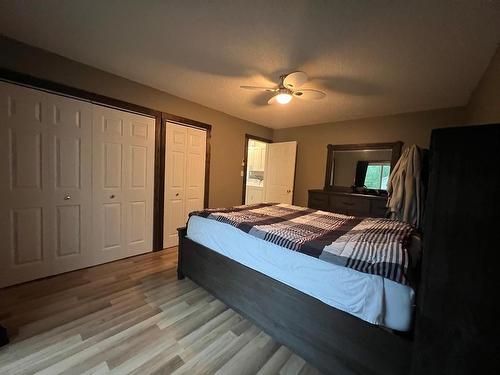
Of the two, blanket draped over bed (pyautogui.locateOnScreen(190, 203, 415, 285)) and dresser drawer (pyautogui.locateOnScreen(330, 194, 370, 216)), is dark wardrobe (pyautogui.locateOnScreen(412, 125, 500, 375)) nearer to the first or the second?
blanket draped over bed (pyautogui.locateOnScreen(190, 203, 415, 285))

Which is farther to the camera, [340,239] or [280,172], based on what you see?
[280,172]

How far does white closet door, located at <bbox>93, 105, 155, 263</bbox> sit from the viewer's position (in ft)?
8.27

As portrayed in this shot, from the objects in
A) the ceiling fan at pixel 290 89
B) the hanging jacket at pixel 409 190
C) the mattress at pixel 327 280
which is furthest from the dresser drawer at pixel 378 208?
the mattress at pixel 327 280

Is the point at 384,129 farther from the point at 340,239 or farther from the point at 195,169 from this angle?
the point at 195,169

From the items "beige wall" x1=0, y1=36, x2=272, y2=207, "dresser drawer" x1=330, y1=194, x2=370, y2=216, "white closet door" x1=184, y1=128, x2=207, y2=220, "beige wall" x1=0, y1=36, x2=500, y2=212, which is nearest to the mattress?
"white closet door" x1=184, y1=128, x2=207, y2=220

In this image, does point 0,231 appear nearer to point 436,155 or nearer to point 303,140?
point 436,155

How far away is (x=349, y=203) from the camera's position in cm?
356

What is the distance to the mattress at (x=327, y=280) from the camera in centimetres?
108

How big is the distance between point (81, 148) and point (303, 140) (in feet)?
12.1

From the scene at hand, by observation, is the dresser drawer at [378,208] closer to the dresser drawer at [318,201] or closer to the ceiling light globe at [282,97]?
the dresser drawer at [318,201]

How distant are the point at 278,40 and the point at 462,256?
1.81 meters

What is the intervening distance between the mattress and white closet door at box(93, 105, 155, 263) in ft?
5.08

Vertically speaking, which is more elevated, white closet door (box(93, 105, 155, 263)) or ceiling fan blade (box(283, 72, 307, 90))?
ceiling fan blade (box(283, 72, 307, 90))

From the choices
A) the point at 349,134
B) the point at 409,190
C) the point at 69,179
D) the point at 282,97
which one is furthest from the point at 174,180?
the point at 349,134
